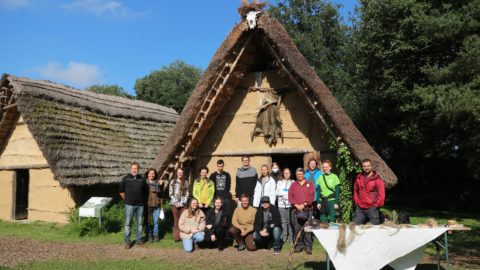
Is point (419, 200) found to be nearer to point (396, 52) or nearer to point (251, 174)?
point (396, 52)

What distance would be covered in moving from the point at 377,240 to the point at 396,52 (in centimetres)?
1158

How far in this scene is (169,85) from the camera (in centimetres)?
3556

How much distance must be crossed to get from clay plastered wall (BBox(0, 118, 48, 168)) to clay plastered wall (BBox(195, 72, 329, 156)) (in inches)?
244

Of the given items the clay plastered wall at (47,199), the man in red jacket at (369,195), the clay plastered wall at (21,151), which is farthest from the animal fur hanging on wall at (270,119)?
the clay plastered wall at (21,151)

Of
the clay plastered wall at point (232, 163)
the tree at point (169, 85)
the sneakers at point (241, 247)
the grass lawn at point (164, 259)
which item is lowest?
the grass lawn at point (164, 259)

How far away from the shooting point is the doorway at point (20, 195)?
45.6ft

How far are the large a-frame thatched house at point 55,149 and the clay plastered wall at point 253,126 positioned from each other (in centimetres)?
428

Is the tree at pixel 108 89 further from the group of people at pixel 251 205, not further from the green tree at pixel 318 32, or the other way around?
the group of people at pixel 251 205

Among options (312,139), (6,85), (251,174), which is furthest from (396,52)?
(6,85)

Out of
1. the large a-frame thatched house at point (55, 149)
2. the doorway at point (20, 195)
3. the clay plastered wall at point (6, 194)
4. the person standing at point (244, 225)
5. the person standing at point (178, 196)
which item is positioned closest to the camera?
the person standing at point (244, 225)

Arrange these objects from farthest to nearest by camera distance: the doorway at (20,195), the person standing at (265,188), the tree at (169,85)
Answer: the tree at (169,85) < the doorway at (20,195) < the person standing at (265,188)

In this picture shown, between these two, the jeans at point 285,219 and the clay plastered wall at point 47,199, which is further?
the clay plastered wall at point 47,199

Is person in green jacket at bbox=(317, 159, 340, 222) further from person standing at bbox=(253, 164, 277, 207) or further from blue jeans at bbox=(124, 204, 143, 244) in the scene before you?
blue jeans at bbox=(124, 204, 143, 244)

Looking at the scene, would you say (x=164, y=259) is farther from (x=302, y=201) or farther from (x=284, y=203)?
(x=302, y=201)
